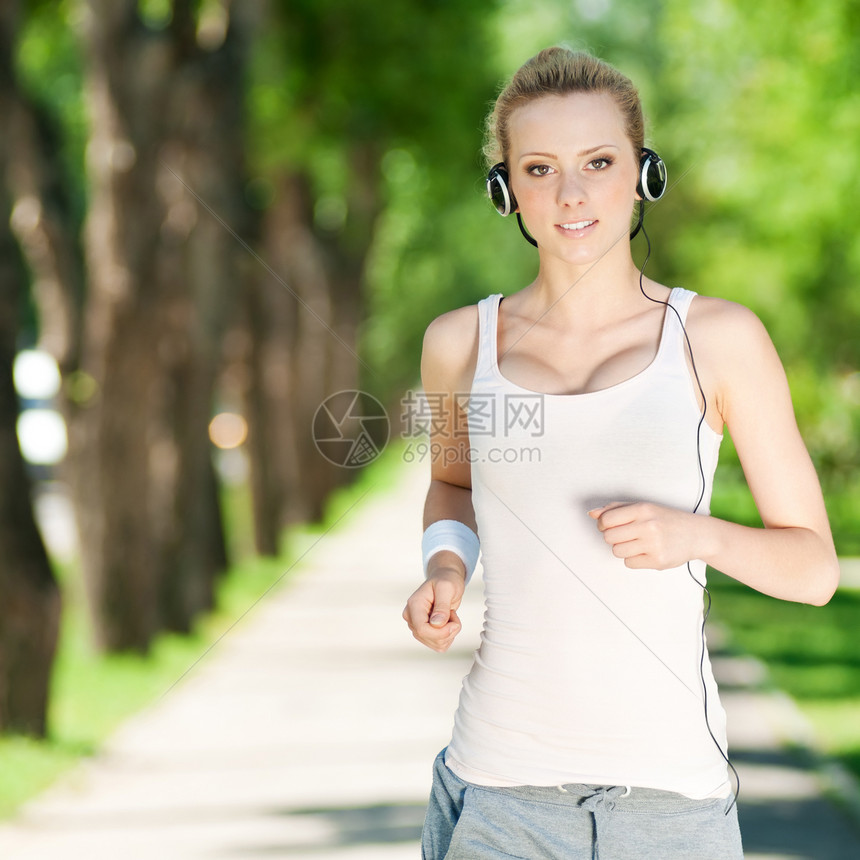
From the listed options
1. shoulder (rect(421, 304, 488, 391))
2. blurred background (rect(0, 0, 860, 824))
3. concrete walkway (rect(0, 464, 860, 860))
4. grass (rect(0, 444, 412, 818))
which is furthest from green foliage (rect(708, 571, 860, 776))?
shoulder (rect(421, 304, 488, 391))

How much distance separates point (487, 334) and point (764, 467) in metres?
0.52

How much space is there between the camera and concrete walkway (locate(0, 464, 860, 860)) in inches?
233

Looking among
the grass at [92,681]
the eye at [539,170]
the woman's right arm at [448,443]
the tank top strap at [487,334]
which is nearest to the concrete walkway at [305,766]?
the grass at [92,681]

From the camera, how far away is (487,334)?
242cm

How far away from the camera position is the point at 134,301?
394 inches

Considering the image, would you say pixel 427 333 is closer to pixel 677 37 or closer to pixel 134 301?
pixel 134 301

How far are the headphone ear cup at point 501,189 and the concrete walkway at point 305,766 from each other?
3843mm

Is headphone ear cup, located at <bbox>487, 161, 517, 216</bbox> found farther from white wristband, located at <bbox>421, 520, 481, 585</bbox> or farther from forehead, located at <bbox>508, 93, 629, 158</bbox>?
white wristband, located at <bbox>421, 520, 481, 585</bbox>

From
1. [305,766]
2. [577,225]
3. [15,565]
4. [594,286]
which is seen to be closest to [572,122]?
[577,225]

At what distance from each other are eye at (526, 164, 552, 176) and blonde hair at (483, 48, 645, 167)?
0.10 m

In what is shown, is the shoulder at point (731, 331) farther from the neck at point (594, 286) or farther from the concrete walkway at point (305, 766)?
the concrete walkway at point (305, 766)

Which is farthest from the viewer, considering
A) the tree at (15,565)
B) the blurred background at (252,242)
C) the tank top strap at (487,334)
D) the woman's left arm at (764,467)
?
the blurred background at (252,242)

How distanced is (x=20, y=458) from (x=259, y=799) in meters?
2.17

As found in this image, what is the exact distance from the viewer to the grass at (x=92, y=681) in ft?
23.2
